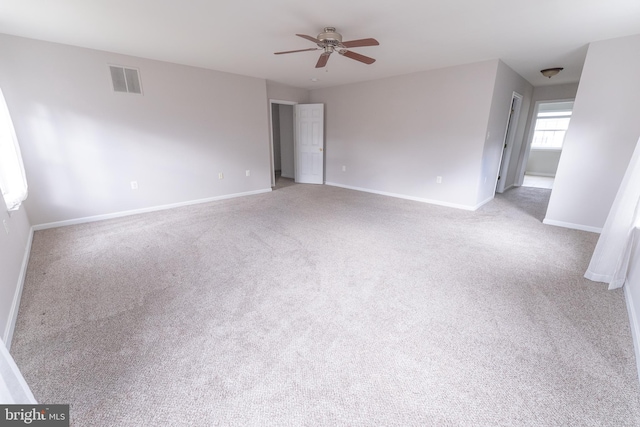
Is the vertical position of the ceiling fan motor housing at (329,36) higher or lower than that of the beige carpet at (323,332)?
higher

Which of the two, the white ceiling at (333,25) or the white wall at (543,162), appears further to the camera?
the white wall at (543,162)

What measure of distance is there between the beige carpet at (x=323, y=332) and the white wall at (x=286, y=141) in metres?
4.32

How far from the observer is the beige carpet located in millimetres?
1256

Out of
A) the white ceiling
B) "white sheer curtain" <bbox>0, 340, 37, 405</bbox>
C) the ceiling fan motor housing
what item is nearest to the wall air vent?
the white ceiling

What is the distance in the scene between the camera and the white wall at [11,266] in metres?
1.65

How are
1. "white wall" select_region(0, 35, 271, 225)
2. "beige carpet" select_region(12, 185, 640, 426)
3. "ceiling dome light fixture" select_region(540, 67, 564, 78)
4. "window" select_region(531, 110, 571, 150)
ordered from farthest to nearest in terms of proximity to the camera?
"window" select_region(531, 110, 571, 150) < "ceiling dome light fixture" select_region(540, 67, 564, 78) < "white wall" select_region(0, 35, 271, 225) < "beige carpet" select_region(12, 185, 640, 426)

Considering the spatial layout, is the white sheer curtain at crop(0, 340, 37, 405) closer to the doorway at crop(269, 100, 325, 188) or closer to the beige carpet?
the beige carpet

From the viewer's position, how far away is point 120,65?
3621mm

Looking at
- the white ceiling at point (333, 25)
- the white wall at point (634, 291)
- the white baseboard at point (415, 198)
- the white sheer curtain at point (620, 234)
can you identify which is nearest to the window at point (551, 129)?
the white ceiling at point (333, 25)

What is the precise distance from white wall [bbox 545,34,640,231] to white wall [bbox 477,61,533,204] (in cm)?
96

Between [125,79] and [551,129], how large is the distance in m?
10.8

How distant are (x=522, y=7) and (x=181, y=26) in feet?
10.7

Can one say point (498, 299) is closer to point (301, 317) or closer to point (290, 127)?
point (301, 317)

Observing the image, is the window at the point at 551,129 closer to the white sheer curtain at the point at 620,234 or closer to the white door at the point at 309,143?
the white door at the point at 309,143
